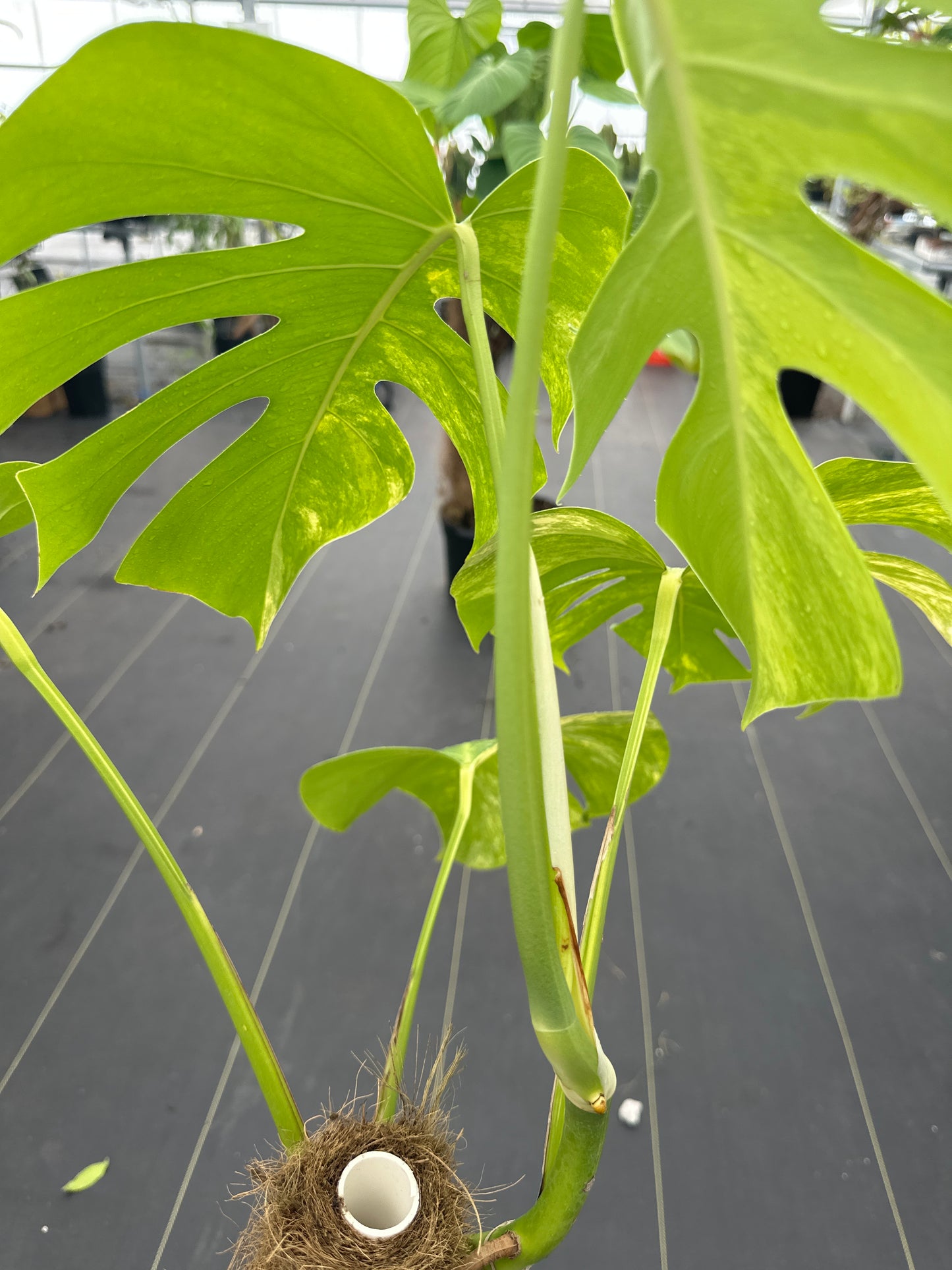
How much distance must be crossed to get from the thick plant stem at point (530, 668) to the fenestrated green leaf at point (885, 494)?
358 mm

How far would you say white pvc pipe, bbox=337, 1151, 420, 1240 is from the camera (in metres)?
0.57

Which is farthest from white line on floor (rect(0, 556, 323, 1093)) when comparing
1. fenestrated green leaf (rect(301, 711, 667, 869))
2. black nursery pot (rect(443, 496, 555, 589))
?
fenestrated green leaf (rect(301, 711, 667, 869))

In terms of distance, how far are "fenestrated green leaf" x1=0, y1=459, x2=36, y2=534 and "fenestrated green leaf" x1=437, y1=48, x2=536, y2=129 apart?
127 centimetres

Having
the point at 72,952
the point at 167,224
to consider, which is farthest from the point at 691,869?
the point at 167,224

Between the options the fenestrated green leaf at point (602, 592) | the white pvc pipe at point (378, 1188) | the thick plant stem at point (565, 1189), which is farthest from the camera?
the fenestrated green leaf at point (602, 592)

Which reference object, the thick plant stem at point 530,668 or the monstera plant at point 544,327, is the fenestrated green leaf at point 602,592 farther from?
the thick plant stem at point 530,668

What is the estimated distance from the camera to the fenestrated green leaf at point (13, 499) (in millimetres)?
646

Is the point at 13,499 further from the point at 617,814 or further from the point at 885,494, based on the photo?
the point at 885,494

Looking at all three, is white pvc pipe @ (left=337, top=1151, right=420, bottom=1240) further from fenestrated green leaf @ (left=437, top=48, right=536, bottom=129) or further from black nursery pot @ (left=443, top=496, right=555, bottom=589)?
black nursery pot @ (left=443, top=496, right=555, bottom=589)

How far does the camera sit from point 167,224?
4465 millimetres

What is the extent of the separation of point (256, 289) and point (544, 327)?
0.21 m

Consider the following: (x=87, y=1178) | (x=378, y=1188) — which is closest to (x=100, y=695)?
(x=87, y=1178)

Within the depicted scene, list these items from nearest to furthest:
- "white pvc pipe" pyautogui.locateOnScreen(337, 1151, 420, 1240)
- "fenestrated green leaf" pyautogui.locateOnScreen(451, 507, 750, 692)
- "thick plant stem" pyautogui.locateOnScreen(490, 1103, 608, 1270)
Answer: "thick plant stem" pyautogui.locateOnScreen(490, 1103, 608, 1270)
"white pvc pipe" pyautogui.locateOnScreen(337, 1151, 420, 1240)
"fenestrated green leaf" pyautogui.locateOnScreen(451, 507, 750, 692)

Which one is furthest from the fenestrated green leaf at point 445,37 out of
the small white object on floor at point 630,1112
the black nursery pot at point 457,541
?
the small white object on floor at point 630,1112
